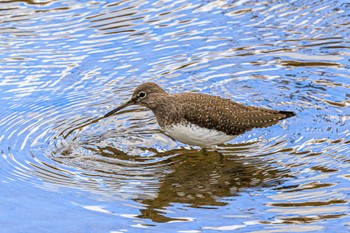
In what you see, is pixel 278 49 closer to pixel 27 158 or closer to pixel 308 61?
pixel 308 61

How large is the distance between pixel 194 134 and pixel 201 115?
263 mm

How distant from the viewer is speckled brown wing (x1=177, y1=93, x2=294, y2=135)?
10.1 m

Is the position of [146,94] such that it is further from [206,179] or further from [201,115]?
[206,179]

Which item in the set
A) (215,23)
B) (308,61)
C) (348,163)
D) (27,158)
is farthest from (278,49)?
(27,158)

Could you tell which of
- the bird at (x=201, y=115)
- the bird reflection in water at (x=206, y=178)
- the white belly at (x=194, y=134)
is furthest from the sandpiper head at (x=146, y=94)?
the bird reflection in water at (x=206, y=178)

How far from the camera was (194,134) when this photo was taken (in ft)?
33.0

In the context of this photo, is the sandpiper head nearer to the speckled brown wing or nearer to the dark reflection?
the speckled brown wing

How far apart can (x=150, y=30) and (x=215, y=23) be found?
1106 mm

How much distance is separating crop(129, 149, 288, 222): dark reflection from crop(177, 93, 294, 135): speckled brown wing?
422 millimetres

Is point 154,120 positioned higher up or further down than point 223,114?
further down

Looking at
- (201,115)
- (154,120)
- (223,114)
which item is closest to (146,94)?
(154,120)

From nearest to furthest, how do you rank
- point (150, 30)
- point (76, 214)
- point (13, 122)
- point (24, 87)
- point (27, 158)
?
point (76, 214), point (27, 158), point (13, 122), point (24, 87), point (150, 30)

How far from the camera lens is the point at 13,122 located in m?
10.8

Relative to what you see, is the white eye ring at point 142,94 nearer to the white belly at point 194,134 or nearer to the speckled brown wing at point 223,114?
the speckled brown wing at point 223,114
